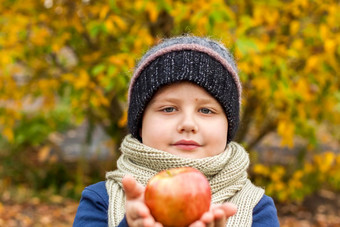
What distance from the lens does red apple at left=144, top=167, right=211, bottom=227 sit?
1.26m

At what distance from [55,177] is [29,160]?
37.3 inches

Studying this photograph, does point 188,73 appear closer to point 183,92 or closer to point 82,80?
point 183,92

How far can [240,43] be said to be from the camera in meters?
2.85

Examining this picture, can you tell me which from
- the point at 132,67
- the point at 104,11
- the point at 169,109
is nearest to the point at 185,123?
the point at 169,109

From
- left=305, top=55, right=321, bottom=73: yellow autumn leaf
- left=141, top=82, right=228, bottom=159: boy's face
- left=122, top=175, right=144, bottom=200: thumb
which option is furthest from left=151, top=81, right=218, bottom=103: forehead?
left=305, top=55, right=321, bottom=73: yellow autumn leaf

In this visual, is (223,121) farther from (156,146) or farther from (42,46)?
(42,46)

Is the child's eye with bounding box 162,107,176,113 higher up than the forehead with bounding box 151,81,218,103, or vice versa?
the forehead with bounding box 151,81,218,103

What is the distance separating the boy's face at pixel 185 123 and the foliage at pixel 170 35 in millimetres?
1149

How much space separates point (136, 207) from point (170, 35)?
2.88 metres

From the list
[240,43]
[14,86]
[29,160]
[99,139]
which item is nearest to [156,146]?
[240,43]

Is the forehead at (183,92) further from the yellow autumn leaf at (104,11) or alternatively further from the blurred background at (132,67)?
the yellow autumn leaf at (104,11)

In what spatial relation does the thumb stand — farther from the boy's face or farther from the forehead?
the forehead

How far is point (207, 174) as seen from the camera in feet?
5.66

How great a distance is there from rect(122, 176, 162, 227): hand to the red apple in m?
0.02
